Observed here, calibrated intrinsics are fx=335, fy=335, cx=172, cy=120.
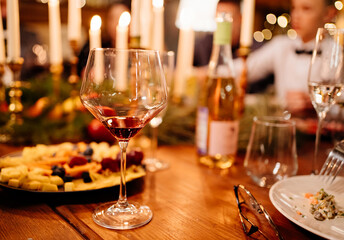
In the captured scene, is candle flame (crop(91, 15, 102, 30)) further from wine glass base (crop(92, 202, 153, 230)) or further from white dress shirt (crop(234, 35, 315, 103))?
white dress shirt (crop(234, 35, 315, 103))

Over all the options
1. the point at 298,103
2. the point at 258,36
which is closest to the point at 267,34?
the point at 258,36

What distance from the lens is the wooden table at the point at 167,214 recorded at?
0.52 metres

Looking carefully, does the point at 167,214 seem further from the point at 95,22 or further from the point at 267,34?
the point at 267,34

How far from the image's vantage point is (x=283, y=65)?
278 cm

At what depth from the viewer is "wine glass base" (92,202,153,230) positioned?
1.76 ft

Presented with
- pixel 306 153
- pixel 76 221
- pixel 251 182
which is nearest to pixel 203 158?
pixel 251 182

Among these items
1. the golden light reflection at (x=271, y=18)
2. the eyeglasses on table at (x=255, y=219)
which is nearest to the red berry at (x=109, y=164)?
the eyeglasses on table at (x=255, y=219)

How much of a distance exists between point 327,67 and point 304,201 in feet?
1.00

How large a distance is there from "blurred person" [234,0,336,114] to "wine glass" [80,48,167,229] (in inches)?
44.3

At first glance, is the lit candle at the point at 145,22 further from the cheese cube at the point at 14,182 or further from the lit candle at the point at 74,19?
the cheese cube at the point at 14,182

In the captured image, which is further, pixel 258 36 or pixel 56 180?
pixel 258 36

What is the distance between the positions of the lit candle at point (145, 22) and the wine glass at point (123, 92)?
0.52 metres

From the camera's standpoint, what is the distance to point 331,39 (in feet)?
2.31

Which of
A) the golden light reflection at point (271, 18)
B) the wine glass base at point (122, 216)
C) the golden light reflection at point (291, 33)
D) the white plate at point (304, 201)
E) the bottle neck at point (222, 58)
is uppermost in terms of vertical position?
the golden light reflection at point (271, 18)
